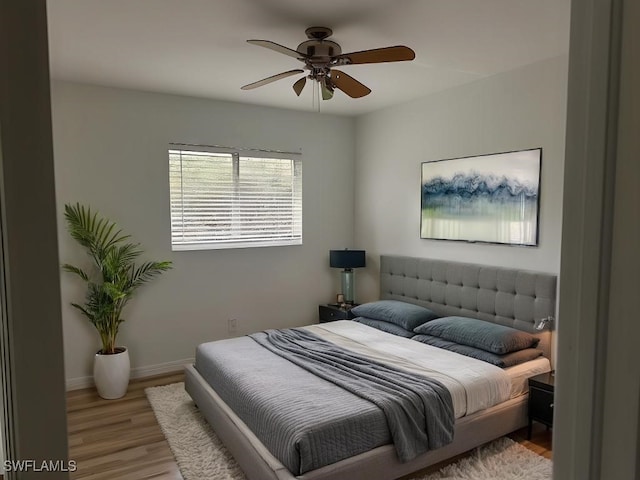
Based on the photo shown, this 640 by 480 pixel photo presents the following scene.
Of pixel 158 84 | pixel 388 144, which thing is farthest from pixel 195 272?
pixel 388 144

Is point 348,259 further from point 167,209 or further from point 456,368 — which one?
point 456,368

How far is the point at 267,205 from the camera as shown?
15.9ft

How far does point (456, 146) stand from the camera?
13.4 ft

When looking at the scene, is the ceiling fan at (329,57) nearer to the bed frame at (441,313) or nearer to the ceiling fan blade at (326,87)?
the ceiling fan blade at (326,87)

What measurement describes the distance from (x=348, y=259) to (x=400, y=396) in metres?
2.40

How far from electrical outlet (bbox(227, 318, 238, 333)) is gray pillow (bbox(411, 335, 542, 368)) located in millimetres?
2098

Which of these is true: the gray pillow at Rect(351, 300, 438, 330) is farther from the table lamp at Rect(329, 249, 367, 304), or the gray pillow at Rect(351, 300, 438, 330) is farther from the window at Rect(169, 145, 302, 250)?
the window at Rect(169, 145, 302, 250)

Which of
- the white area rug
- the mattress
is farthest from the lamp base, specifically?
the white area rug

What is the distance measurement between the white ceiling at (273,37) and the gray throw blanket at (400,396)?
7.03ft

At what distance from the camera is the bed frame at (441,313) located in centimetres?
230

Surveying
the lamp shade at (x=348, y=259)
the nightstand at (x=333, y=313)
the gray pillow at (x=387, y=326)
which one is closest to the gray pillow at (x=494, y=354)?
the gray pillow at (x=387, y=326)

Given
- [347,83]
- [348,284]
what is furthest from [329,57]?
[348,284]

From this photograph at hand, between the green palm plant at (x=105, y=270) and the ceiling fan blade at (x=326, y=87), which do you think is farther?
the green palm plant at (x=105, y=270)

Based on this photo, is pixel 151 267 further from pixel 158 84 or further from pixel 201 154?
pixel 158 84
